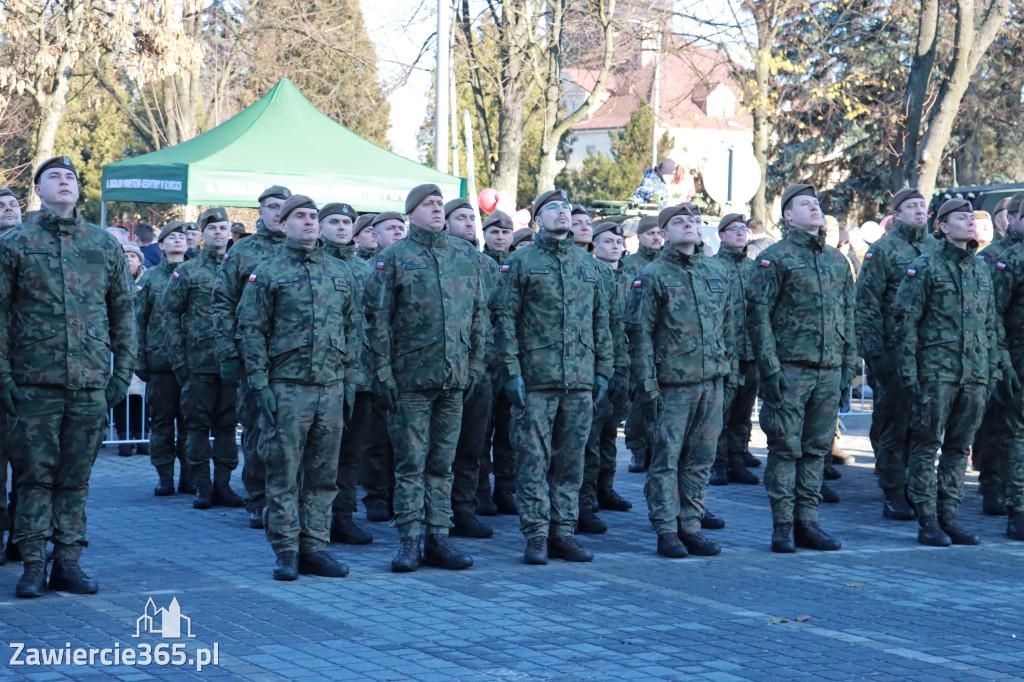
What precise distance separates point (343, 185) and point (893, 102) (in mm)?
23589

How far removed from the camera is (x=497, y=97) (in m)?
26.3

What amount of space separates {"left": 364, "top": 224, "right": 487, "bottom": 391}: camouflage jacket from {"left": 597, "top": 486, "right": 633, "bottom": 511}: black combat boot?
2653 mm

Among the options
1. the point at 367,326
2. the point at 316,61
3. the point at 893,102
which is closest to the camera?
the point at 367,326

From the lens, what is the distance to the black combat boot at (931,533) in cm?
909

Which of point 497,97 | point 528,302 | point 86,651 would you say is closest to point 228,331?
point 528,302

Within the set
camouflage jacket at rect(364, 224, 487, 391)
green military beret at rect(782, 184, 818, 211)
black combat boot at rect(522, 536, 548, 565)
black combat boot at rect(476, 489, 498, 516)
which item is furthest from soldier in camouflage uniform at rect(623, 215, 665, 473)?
camouflage jacket at rect(364, 224, 487, 391)

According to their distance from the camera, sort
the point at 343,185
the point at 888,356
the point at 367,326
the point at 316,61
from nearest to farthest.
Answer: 1. the point at 367,326
2. the point at 888,356
3. the point at 343,185
4. the point at 316,61

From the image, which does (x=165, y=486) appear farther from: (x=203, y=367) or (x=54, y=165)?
(x=54, y=165)

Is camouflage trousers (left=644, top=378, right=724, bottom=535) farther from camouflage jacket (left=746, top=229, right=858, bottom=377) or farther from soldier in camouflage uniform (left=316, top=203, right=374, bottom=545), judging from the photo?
soldier in camouflage uniform (left=316, top=203, right=374, bottom=545)

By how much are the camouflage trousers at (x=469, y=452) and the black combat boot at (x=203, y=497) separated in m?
2.15

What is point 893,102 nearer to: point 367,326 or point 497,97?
point 497,97

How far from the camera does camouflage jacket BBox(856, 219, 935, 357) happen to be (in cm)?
1025

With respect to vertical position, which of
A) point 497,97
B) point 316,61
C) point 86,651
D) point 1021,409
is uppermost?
point 316,61

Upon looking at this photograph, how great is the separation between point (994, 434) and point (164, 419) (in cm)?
676
